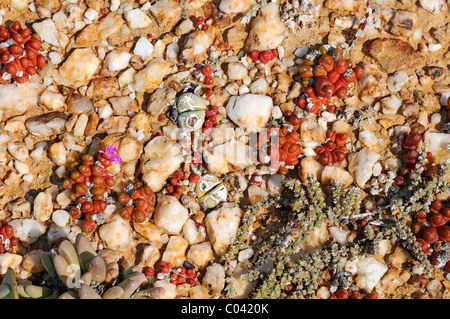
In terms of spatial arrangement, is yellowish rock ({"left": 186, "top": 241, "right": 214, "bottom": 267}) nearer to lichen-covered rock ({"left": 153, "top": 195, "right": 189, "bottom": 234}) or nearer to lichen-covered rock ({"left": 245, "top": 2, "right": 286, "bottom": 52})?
lichen-covered rock ({"left": 153, "top": 195, "right": 189, "bottom": 234})

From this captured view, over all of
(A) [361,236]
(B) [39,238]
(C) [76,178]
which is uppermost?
(C) [76,178]

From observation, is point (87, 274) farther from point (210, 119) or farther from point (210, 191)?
point (210, 119)

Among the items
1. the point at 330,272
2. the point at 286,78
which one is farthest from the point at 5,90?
the point at 330,272

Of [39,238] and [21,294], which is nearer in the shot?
[21,294]

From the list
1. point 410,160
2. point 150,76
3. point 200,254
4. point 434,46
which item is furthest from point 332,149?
point 150,76

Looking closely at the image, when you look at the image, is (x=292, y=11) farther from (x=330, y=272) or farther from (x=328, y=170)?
(x=330, y=272)
